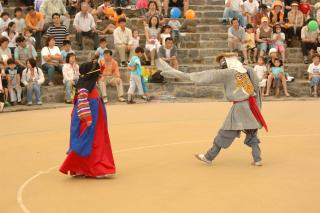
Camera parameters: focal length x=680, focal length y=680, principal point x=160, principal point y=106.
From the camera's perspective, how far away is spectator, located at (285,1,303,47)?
1817 centimetres

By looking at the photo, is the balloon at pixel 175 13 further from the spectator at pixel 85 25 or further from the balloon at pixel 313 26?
the balloon at pixel 313 26

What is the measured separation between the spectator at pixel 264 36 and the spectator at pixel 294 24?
80 cm

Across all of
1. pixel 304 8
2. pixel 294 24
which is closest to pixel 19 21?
pixel 294 24

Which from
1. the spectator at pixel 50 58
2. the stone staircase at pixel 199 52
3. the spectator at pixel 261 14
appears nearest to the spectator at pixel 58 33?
the stone staircase at pixel 199 52

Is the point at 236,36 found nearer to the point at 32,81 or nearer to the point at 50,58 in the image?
the point at 50,58

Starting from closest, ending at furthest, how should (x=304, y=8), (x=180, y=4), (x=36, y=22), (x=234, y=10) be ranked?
(x=36, y=22), (x=234, y=10), (x=304, y=8), (x=180, y=4)

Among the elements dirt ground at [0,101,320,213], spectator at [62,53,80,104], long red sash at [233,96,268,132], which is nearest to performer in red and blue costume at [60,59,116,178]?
dirt ground at [0,101,320,213]

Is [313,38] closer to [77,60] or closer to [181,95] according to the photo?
[181,95]

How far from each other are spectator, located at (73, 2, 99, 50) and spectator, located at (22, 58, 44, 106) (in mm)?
2554

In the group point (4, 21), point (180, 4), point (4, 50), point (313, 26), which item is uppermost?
point (180, 4)

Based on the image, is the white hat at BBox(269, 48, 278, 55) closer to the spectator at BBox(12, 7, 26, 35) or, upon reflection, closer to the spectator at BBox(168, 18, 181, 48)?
the spectator at BBox(168, 18, 181, 48)

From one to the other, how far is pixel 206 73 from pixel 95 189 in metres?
2.18

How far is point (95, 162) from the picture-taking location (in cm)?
811

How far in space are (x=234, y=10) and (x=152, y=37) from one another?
2.70 meters
